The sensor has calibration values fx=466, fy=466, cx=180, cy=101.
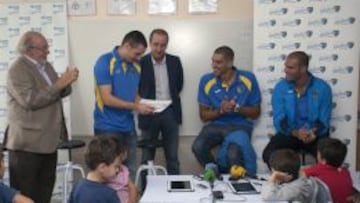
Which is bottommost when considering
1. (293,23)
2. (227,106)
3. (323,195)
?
(323,195)

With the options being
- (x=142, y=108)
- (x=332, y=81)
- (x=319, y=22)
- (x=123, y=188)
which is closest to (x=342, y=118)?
(x=332, y=81)

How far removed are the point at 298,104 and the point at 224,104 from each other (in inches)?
25.8

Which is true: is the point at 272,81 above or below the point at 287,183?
above

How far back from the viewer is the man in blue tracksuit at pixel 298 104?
4.07 metres

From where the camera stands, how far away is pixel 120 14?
14.8 ft

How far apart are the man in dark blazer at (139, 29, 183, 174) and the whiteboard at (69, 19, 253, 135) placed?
0.55ft

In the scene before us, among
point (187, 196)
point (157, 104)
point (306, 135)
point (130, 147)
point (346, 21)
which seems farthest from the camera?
point (346, 21)

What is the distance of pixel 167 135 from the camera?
438 centimetres

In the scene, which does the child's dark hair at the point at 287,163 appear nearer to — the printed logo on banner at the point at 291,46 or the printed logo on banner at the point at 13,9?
the printed logo on banner at the point at 291,46

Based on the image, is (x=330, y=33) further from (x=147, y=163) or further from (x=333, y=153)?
(x=147, y=163)

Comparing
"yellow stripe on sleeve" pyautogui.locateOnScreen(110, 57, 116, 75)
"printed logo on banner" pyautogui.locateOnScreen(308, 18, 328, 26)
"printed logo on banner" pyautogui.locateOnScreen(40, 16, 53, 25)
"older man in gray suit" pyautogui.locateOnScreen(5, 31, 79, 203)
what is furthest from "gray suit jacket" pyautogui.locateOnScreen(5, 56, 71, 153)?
"printed logo on banner" pyautogui.locateOnScreen(308, 18, 328, 26)

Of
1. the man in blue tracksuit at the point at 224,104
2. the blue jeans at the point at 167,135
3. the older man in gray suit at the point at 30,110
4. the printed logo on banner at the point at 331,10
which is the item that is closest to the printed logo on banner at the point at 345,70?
the printed logo on banner at the point at 331,10

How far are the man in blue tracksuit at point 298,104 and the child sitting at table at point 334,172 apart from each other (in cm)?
112

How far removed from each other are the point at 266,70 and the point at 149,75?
3.62 feet
